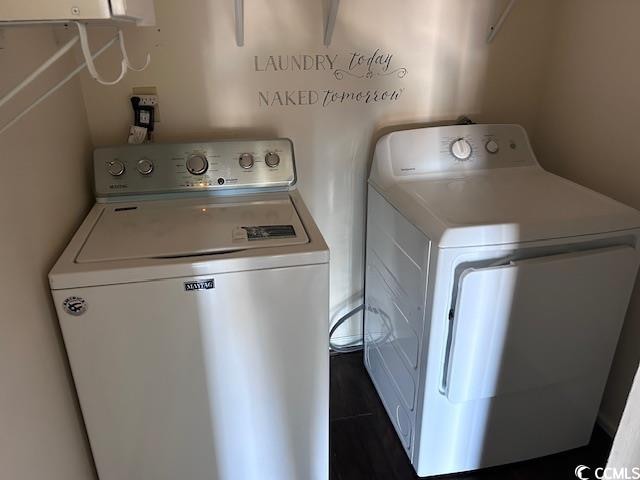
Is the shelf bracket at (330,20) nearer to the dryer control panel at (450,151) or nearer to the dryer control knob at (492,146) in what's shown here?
the dryer control panel at (450,151)

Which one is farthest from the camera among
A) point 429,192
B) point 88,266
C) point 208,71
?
point 208,71

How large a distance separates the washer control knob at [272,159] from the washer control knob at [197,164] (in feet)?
0.65

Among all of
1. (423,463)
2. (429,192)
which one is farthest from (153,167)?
(423,463)

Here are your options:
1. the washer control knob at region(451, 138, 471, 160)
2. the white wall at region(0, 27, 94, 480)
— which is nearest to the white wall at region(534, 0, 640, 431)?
the washer control knob at region(451, 138, 471, 160)

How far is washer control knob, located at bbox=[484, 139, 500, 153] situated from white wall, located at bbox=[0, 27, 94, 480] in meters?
1.38

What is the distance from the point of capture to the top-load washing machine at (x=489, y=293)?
1.37 m

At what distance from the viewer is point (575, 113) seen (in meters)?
1.85

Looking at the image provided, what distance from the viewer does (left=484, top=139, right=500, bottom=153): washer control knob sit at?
6.08ft

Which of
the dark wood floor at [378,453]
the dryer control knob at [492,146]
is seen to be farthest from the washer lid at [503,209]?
the dark wood floor at [378,453]

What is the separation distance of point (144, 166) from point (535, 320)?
125 centimetres

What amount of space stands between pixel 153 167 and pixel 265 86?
49cm

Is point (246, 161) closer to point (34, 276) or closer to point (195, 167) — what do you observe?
point (195, 167)

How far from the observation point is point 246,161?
1.67 metres

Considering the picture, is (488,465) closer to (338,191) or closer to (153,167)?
(338,191)
